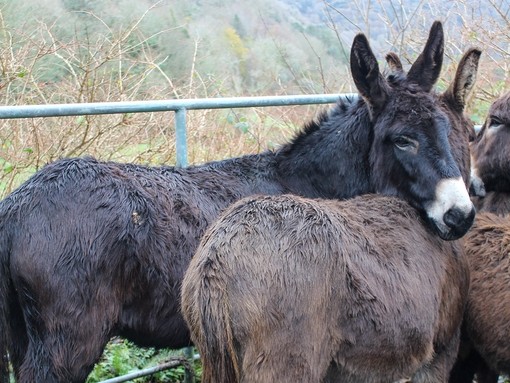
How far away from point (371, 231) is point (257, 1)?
12.1 metres

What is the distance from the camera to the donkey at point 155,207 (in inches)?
137

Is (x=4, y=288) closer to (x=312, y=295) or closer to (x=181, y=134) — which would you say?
(x=312, y=295)

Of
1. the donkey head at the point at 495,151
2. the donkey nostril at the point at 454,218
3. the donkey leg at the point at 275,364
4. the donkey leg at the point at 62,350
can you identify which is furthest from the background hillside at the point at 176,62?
the donkey leg at the point at 275,364

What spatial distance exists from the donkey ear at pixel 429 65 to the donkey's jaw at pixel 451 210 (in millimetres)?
698

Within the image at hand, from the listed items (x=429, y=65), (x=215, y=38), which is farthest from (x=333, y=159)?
(x=215, y=38)

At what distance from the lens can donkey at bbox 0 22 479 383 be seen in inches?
137

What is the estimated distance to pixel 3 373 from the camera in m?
3.61

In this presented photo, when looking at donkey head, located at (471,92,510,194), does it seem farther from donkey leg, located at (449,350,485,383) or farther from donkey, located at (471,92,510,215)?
donkey leg, located at (449,350,485,383)

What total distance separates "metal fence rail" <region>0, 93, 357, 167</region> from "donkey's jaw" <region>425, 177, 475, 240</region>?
1184 millimetres

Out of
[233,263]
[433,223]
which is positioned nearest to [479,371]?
[433,223]

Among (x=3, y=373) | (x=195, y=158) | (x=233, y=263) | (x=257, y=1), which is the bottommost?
(x=257, y=1)

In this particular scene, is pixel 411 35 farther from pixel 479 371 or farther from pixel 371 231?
pixel 371 231

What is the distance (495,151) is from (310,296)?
3.28 m

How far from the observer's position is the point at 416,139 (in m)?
4.00
